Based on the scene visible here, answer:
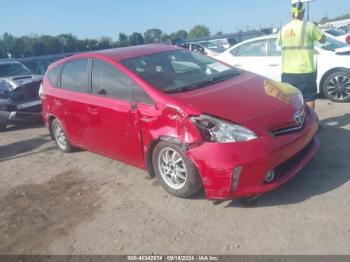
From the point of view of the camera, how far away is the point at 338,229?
3.27 meters

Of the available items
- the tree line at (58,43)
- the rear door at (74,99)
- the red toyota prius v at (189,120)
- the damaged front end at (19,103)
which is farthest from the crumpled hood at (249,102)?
the tree line at (58,43)

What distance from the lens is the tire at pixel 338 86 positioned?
293 inches

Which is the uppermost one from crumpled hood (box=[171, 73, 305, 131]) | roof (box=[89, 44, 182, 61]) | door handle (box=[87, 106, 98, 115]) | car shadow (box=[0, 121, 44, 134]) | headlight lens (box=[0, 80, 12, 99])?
roof (box=[89, 44, 182, 61])

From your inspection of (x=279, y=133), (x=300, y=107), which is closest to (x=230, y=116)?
(x=279, y=133)

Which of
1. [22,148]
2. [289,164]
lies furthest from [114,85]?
[22,148]

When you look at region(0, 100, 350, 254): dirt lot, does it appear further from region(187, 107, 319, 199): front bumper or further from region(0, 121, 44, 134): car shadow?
region(0, 121, 44, 134): car shadow

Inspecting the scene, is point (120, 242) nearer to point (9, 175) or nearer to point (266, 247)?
point (266, 247)

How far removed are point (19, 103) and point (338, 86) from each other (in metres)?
6.76

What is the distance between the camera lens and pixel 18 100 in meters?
8.61

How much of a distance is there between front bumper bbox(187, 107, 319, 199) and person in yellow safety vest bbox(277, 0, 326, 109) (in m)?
2.28

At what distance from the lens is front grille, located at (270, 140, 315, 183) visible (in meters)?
3.74

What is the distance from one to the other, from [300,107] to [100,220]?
244 cm

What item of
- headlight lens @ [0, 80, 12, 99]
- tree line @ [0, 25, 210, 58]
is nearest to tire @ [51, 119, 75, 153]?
headlight lens @ [0, 80, 12, 99]

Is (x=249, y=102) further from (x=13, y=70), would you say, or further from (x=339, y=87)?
(x=13, y=70)
